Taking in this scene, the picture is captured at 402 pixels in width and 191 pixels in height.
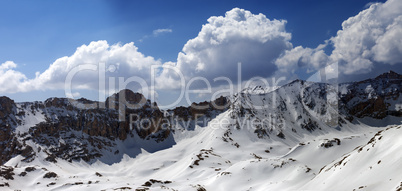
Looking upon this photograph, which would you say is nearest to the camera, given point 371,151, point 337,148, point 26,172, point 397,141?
point 397,141

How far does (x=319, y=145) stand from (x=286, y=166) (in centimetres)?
5942

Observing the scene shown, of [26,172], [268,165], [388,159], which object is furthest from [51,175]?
[388,159]

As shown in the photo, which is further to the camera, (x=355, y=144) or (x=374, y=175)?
(x=355, y=144)

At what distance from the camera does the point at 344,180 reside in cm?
5541

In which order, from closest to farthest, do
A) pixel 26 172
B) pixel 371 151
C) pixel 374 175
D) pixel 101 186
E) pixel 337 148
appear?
pixel 374 175 → pixel 371 151 → pixel 101 186 → pixel 337 148 → pixel 26 172

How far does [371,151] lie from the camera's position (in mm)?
58031

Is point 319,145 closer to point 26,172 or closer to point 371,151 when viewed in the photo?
point 371,151

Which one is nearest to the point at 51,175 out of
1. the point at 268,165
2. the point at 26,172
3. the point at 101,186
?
the point at 26,172

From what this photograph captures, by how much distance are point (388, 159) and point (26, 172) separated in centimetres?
19494

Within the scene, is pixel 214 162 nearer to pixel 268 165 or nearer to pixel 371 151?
pixel 268 165

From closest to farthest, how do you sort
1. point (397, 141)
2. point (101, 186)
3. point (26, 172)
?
point (397, 141), point (101, 186), point (26, 172)

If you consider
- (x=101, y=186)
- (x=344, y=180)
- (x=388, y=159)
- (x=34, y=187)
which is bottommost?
(x=34, y=187)

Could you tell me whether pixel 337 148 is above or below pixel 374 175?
below

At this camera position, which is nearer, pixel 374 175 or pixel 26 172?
pixel 374 175
